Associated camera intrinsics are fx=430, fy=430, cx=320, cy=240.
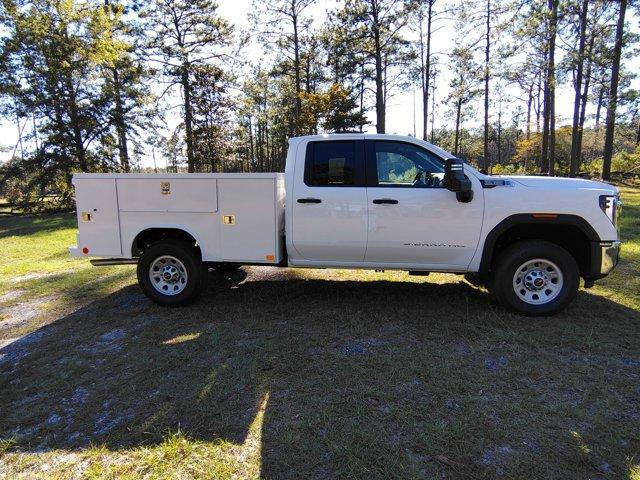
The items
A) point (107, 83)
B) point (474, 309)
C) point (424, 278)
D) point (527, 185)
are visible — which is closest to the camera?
point (527, 185)

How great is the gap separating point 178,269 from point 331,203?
7.09ft

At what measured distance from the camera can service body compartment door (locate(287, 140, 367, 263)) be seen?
4.98 meters

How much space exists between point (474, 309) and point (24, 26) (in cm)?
2399

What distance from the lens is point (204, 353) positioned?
166 inches

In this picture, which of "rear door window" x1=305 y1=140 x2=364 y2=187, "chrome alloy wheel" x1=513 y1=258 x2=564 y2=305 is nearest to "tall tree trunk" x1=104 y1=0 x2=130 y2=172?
"rear door window" x1=305 y1=140 x2=364 y2=187

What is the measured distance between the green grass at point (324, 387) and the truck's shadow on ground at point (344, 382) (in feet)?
0.05

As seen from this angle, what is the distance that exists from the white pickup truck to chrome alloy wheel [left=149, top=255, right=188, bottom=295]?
0.01 meters

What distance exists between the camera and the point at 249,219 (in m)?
5.19

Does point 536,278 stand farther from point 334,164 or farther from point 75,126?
point 75,126

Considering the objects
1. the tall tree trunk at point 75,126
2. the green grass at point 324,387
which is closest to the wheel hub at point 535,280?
the green grass at point 324,387

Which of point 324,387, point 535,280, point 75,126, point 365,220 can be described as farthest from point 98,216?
point 75,126

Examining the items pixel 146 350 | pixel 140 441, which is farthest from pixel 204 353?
pixel 140 441

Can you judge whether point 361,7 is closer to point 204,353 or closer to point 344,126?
point 344,126

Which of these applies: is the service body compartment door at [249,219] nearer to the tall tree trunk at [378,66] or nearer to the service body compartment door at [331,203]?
the service body compartment door at [331,203]
